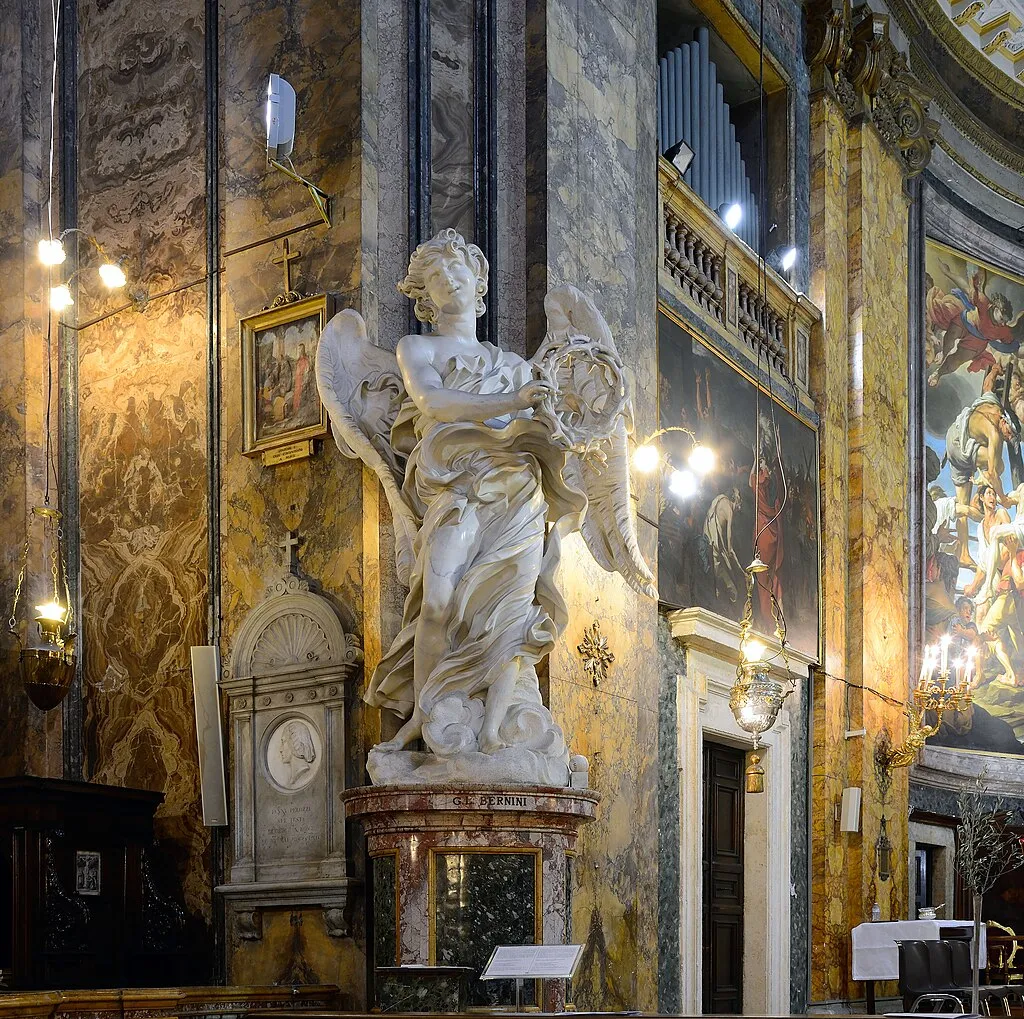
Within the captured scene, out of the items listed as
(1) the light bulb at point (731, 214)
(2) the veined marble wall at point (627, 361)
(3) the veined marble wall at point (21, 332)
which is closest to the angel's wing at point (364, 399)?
(2) the veined marble wall at point (627, 361)

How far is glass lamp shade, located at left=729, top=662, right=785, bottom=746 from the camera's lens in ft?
31.8

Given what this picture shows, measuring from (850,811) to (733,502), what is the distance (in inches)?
116

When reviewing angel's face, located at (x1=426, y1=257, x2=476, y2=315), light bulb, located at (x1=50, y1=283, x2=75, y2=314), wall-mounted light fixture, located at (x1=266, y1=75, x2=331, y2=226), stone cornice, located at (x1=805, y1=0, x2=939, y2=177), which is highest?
stone cornice, located at (x1=805, y1=0, x2=939, y2=177)

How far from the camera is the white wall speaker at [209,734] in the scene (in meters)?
7.96

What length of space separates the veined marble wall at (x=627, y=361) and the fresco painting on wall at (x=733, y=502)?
3.31ft

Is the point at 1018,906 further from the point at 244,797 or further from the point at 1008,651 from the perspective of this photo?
the point at 244,797

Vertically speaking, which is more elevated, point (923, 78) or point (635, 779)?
point (923, 78)

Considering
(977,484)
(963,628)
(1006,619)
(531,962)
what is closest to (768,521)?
(963,628)

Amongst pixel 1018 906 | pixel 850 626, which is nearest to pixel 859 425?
pixel 850 626

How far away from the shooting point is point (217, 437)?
8.69 metres

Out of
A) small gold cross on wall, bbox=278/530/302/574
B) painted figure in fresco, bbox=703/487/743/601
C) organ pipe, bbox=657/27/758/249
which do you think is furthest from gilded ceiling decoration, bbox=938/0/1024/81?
small gold cross on wall, bbox=278/530/302/574

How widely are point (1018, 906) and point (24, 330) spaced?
36.3 feet

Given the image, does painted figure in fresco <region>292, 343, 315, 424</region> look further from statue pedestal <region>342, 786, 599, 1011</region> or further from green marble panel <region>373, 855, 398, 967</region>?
green marble panel <region>373, 855, 398, 967</region>

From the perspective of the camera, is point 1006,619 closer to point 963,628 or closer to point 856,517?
point 963,628
